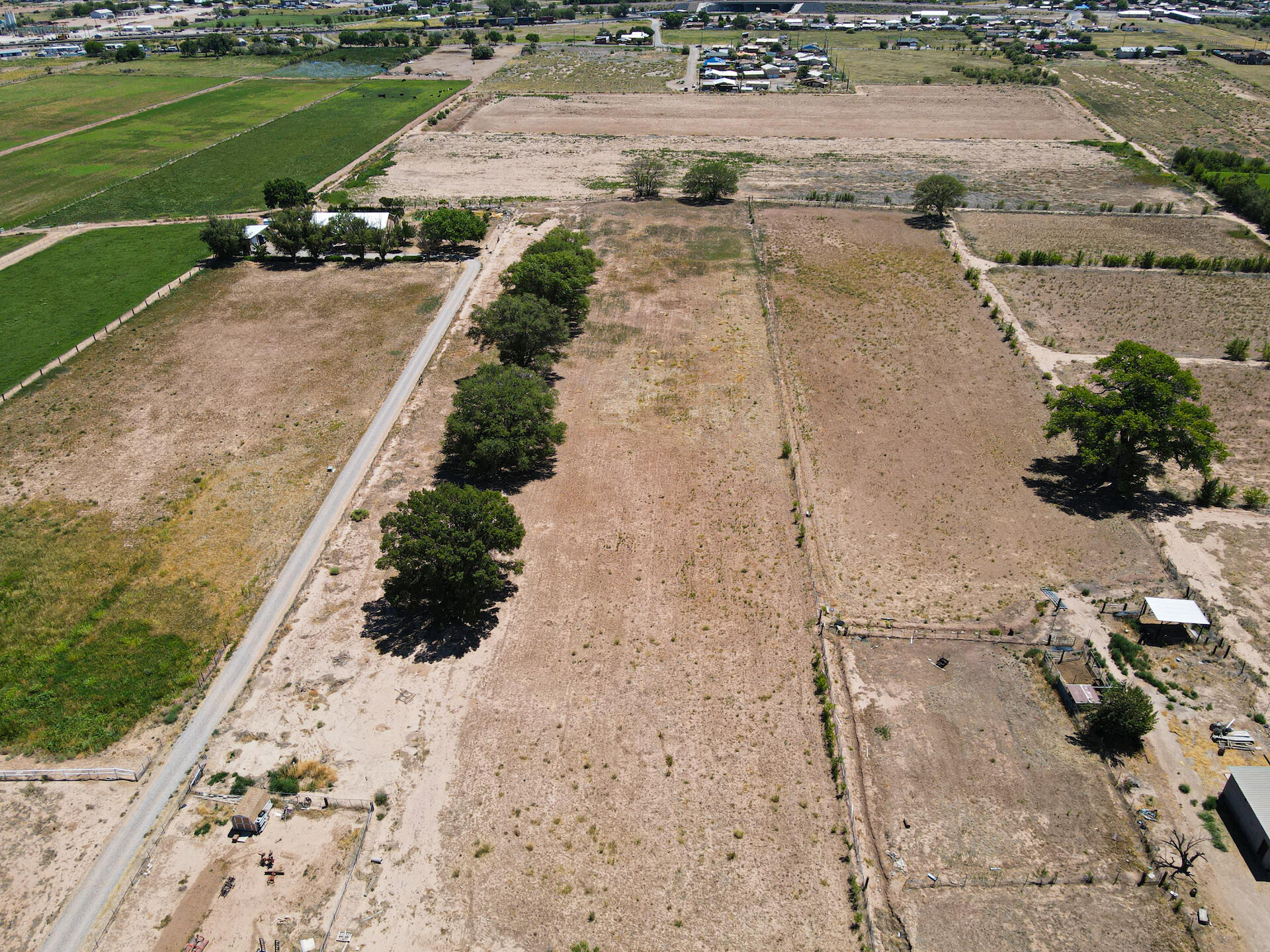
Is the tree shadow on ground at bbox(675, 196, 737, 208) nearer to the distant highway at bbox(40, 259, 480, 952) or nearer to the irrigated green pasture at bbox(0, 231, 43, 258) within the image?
the distant highway at bbox(40, 259, 480, 952)

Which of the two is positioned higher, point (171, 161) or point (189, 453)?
point (171, 161)

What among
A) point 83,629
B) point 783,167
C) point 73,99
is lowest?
point 83,629

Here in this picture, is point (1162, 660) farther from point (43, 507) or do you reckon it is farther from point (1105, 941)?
point (43, 507)

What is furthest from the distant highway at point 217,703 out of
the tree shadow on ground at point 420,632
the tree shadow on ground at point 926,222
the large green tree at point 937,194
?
the large green tree at point 937,194

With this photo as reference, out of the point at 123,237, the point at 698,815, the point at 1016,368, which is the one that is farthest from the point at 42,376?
the point at 1016,368

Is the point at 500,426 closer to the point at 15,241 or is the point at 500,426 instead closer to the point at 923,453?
the point at 923,453

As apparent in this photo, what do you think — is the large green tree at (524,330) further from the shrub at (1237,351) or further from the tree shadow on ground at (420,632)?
the shrub at (1237,351)

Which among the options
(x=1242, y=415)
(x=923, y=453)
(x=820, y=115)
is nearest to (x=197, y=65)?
(x=820, y=115)
